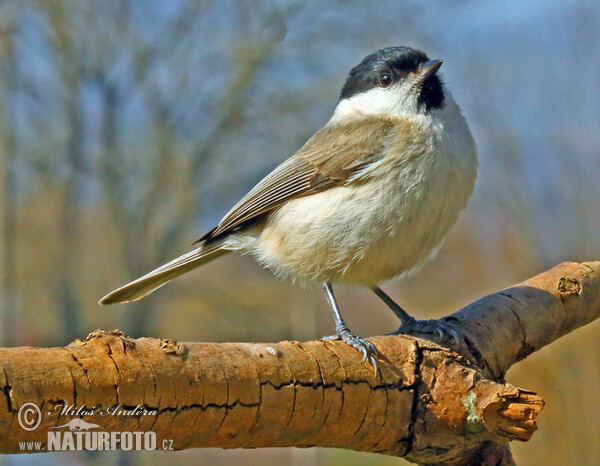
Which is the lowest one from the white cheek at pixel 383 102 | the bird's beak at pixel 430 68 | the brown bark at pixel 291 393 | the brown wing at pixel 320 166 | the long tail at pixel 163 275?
the brown bark at pixel 291 393

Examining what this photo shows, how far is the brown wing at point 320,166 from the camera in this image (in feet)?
11.2

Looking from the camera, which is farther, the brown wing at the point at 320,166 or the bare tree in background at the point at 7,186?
the bare tree in background at the point at 7,186

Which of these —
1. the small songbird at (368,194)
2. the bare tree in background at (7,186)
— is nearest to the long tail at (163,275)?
the small songbird at (368,194)

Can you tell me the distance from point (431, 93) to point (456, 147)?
348mm

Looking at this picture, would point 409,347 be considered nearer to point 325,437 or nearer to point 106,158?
point 325,437

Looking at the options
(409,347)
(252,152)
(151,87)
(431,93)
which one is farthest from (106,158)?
(409,347)

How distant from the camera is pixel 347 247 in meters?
3.30

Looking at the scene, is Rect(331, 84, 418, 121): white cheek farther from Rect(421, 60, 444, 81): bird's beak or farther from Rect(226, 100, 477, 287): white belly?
Rect(226, 100, 477, 287): white belly

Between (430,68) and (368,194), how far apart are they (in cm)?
74

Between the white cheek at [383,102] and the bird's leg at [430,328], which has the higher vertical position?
the white cheek at [383,102]

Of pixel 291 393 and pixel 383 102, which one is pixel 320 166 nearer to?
pixel 383 102

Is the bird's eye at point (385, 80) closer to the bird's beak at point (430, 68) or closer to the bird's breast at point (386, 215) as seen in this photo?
the bird's beak at point (430, 68)

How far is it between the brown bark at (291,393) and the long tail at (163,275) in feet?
4.57

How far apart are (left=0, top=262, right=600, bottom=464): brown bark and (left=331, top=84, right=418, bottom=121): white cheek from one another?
112cm
